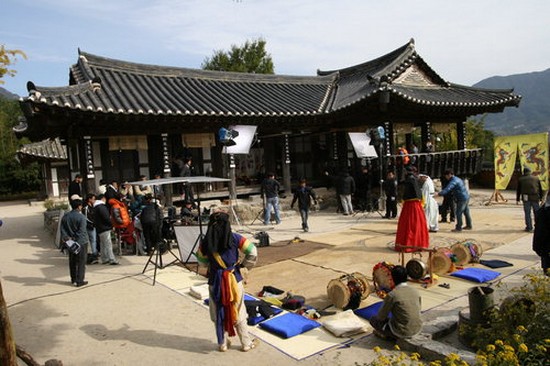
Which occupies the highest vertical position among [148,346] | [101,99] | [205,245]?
[101,99]

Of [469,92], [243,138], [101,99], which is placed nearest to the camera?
[101,99]

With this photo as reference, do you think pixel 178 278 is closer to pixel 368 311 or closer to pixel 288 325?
pixel 288 325

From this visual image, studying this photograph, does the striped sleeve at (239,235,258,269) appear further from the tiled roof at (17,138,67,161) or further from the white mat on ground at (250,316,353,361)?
the tiled roof at (17,138,67,161)

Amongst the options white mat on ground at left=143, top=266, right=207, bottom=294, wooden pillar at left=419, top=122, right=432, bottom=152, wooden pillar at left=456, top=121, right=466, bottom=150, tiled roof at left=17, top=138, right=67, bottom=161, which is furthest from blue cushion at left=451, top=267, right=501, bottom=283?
tiled roof at left=17, top=138, right=67, bottom=161

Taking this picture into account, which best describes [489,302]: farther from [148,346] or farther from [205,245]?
[148,346]

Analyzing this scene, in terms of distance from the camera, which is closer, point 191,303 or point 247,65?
point 191,303

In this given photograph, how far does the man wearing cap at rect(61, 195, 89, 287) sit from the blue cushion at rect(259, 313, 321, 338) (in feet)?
14.1

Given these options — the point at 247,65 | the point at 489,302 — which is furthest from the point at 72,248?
the point at 247,65

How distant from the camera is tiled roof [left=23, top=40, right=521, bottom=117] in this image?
1261cm

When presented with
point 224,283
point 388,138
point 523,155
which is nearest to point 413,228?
point 224,283

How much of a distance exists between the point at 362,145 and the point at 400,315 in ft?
39.1

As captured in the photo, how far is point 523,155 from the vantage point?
1501cm

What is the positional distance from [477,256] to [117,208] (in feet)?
27.2

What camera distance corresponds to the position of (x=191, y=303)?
6.75m
